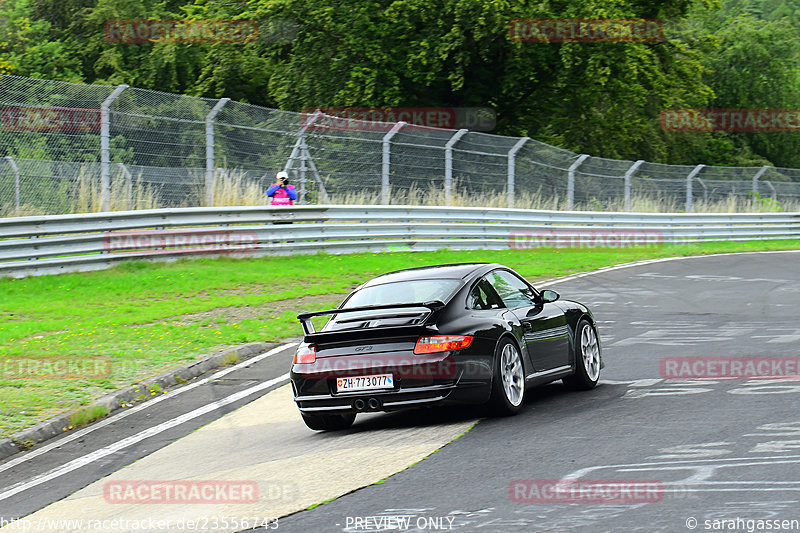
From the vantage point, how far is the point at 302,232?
74.8 feet

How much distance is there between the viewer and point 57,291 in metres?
17.2

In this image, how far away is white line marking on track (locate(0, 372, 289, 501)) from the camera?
7941 mm

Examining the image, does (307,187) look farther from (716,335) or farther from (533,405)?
(533,405)

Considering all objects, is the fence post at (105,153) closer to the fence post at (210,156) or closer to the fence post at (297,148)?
the fence post at (210,156)

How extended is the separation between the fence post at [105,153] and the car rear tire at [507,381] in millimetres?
12262

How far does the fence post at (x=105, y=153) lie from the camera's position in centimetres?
1950

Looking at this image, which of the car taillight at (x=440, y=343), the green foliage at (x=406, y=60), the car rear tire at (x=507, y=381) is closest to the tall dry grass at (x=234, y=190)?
the green foliage at (x=406, y=60)

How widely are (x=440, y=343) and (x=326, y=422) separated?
1.32 m

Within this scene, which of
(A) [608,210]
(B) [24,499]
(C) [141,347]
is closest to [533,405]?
(B) [24,499]

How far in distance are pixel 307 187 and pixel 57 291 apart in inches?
333

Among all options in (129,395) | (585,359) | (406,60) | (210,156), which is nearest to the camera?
(585,359)

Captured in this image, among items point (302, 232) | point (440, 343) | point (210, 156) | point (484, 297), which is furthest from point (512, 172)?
point (440, 343)

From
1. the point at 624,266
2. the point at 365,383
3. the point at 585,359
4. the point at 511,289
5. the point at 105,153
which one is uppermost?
the point at 105,153

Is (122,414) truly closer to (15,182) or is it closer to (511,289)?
(511,289)
